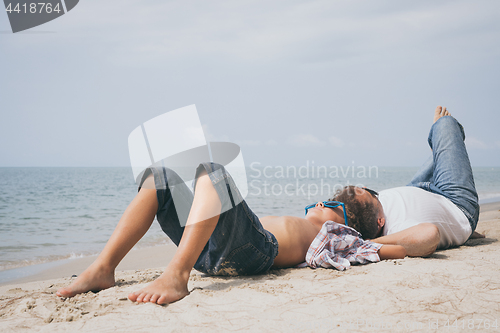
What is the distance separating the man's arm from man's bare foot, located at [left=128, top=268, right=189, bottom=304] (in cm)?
161

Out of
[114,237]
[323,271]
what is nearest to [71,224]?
[114,237]

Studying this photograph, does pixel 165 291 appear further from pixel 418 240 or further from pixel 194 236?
pixel 418 240

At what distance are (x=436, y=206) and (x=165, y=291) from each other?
7.67 feet

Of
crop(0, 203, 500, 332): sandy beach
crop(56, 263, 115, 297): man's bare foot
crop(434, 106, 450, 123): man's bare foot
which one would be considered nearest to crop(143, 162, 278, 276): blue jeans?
crop(0, 203, 500, 332): sandy beach

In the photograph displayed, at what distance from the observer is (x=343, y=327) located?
1.39 meters

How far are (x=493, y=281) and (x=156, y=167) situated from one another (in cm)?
205

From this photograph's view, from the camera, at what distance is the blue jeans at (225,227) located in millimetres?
1837

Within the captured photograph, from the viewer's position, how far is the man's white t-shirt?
274 centimetres

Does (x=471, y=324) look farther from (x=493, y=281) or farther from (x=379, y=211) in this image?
(x=379, y=211)

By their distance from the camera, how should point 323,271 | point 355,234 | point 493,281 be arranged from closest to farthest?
point 493,281, point 323,271, point 355,234

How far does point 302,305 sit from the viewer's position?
1.63 m

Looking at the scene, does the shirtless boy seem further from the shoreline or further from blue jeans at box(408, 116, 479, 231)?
blue jeans at box(408, 116, 479, 231)

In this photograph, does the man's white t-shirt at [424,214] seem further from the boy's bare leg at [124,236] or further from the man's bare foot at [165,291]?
the boy's bare leg at [124,236]

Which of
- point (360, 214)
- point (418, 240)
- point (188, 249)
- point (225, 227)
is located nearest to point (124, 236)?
point (188, 249)
